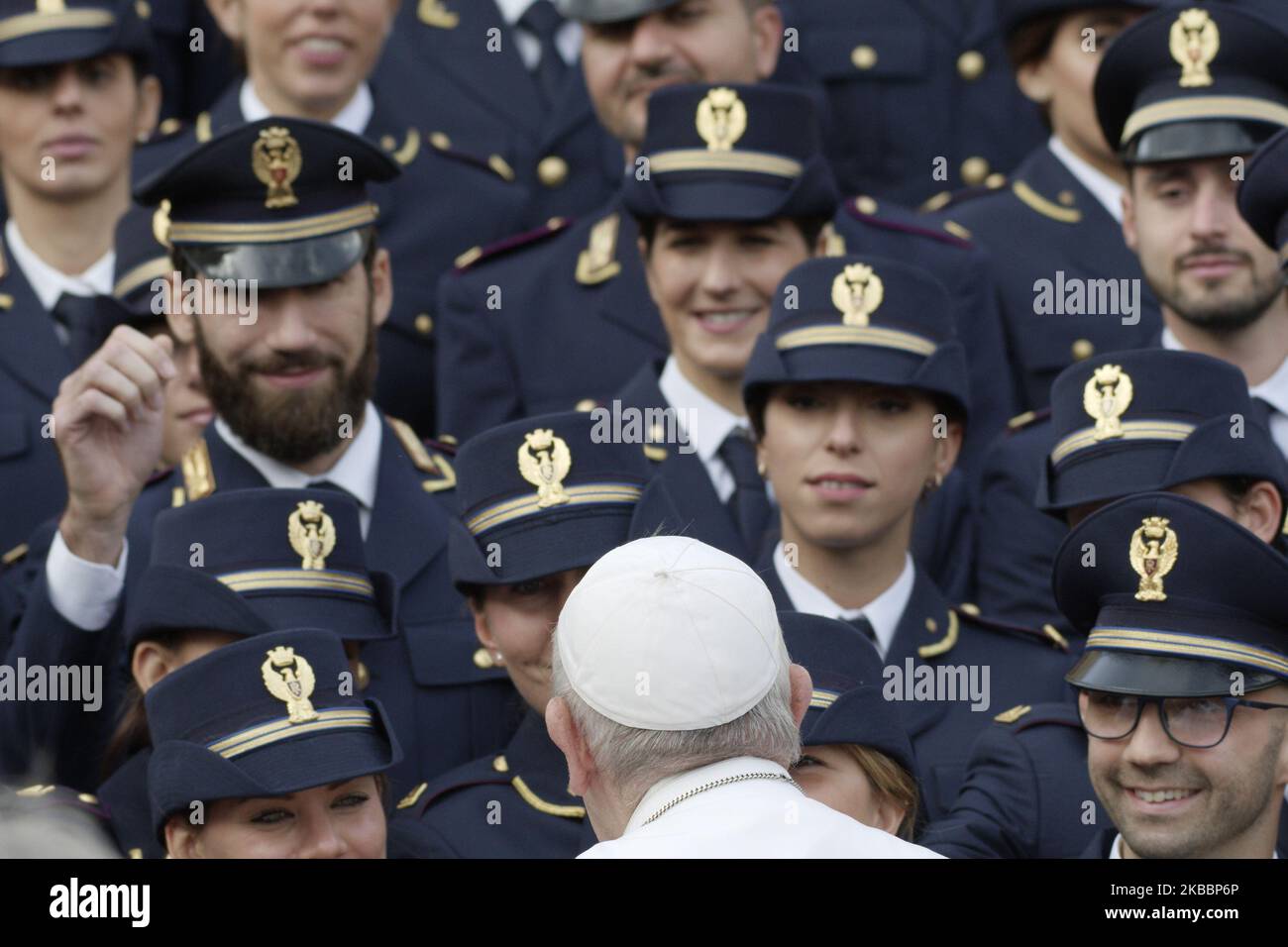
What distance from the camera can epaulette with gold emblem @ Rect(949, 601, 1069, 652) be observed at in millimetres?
6766

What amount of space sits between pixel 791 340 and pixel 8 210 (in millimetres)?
2826

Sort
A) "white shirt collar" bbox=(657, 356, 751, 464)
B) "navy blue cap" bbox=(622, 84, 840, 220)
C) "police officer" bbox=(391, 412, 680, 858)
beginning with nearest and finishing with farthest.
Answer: "police officer" bbox=(391, 412, 680, 858), "white shirt collar" bbox=(657, 356, 751, 464), "navy blue cap" bbox=(622, 84, 840, 220)

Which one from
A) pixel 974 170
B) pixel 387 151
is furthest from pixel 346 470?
pixel 974 170

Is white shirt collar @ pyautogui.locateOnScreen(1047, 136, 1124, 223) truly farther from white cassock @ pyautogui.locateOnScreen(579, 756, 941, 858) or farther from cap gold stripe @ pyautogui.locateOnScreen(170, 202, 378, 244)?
white cassock @ pyautogui.locateOnScreen(579, 756, 941, 858)

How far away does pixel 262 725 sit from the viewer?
19.2 feet

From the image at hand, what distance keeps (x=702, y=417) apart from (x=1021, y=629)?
3.28ft

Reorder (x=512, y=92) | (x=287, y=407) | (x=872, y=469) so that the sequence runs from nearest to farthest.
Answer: (x=872, y=469) < (x=287, y=407) < (x=512, y=92)

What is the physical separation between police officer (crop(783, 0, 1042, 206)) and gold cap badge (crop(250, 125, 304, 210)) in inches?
92.7

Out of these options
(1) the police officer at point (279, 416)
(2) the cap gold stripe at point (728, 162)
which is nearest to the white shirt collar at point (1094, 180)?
(2) the cap gold stripe at point (728, 162)

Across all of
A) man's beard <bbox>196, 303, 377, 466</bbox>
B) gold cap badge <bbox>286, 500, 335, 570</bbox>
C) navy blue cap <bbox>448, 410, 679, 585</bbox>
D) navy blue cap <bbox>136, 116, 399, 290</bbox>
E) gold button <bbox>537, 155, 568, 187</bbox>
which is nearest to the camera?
navy blue cap <bbox>448, 410, 679, 585</bbox>

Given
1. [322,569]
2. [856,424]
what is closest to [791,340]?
[856,424]

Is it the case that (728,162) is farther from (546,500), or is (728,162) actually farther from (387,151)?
(546,500)

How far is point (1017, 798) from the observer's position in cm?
620

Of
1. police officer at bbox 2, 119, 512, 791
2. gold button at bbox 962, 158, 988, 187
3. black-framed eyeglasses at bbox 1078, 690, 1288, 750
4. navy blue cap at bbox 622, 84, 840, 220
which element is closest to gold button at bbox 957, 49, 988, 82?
gold button at bbox 962, 158, 988, 187
